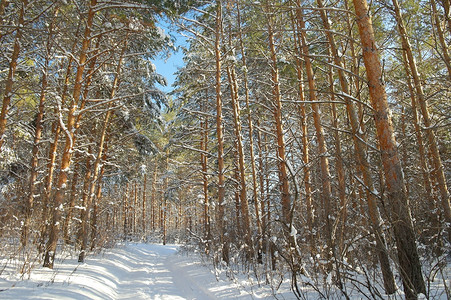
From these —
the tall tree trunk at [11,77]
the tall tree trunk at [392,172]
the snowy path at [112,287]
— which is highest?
the tall tree trunk at [11,77]

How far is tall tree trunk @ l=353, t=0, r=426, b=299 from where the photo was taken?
329cm

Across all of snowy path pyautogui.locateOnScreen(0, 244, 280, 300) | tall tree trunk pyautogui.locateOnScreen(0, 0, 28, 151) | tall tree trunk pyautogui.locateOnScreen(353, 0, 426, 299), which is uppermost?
tall tree trunk pyautogui.locateOnScreen(0, 0, 28, 151)

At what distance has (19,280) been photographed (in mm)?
5000

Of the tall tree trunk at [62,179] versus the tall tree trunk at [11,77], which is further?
the tall tree trunk at [62,179]

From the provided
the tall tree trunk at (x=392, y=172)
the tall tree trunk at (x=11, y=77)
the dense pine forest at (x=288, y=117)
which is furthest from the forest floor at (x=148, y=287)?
the tall tree trunk at (x=11, y=77)

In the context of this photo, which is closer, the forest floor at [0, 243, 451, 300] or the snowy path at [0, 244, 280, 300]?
the forest floor at [0, 243, 451, 300]

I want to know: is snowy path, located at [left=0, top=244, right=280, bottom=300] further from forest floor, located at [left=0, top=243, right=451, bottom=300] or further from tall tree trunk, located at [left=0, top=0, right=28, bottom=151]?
tall tree trunk, located at [left=0, top=0, right=28, bottom=151]

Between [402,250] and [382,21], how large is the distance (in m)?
7.77

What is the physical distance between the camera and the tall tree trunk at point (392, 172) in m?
3.29

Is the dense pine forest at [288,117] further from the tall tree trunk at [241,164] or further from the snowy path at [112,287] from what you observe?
the snowy path at [112,287]

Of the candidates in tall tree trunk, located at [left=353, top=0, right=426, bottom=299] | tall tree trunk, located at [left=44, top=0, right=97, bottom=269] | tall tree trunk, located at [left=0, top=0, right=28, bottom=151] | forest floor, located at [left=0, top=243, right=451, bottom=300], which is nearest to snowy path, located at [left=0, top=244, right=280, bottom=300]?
forest floor, located at [left=0, top=243, right=451, bottom=300]

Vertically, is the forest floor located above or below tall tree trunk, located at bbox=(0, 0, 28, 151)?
below

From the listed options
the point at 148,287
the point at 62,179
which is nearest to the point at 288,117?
the point at 148,287

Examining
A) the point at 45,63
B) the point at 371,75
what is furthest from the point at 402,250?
the point at 45,63
